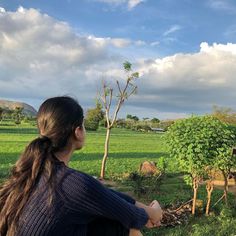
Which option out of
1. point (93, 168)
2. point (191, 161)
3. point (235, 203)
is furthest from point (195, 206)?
point (93, 168)

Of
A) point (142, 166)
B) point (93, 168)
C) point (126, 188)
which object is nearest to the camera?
point (126, 188)

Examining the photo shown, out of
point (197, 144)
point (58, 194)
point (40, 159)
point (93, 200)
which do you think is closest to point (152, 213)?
point (93, 200)

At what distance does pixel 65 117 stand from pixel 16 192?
16.9 inches

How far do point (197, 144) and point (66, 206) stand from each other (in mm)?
6795

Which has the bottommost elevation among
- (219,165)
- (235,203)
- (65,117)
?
(235,203)

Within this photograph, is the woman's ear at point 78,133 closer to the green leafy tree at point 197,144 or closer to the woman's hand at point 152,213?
the woman's hand at point 152,213

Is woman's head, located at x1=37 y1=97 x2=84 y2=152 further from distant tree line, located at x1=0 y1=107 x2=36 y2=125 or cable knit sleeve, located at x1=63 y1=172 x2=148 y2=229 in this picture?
distant tree line, located at x1=0 y1=107 x2=36 y2=125

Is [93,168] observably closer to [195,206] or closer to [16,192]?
[195,206]

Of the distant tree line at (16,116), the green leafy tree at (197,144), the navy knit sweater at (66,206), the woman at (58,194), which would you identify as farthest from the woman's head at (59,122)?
the distant tree line at (16,116)

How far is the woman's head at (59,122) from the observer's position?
2.10m

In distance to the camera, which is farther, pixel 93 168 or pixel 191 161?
pixel 93 168

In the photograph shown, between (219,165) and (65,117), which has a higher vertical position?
(65,117)

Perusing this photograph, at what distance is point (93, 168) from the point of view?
1600 centimetres

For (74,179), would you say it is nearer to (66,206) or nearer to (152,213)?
(66,206)
